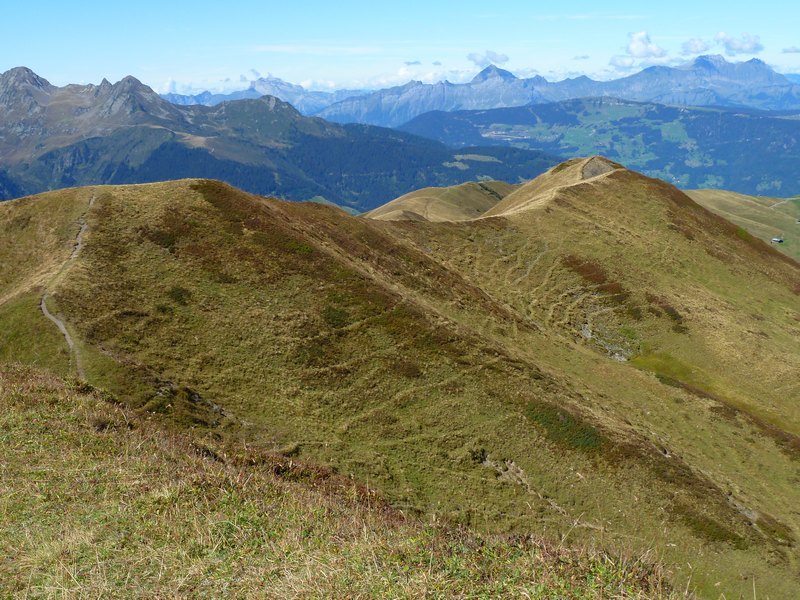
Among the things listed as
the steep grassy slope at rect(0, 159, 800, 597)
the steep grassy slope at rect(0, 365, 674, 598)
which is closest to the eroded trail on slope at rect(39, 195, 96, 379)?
the steep grassy slope at rect(0, 159, 800, 597)

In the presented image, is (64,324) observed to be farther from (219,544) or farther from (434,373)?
(219,544)

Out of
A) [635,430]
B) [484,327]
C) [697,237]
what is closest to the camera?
[635,430]

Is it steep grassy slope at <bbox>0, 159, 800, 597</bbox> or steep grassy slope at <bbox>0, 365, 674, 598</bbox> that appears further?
steep grassy slope at <bbox>0, 159, 800, 597</bbox>

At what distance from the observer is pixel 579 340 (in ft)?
282

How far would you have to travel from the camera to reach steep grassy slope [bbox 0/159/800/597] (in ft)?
142

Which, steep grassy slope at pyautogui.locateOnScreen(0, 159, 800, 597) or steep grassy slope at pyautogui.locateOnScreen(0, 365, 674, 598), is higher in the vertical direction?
steep grassy slope at pyautogui.locateOnScreen(0, 365, 674, 598)

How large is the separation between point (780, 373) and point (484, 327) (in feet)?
160

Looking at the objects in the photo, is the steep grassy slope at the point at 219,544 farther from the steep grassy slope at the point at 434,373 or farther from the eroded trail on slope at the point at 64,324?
the eroded trail on slope at the point at 64,324

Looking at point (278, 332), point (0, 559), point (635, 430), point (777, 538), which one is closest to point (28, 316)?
point (278, 332)

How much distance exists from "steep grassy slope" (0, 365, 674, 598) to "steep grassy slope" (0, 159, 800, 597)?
19.5 meters

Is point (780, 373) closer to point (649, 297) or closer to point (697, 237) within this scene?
point (649, 297)

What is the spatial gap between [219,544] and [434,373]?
4143 cm

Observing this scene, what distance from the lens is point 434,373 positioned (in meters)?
54.8

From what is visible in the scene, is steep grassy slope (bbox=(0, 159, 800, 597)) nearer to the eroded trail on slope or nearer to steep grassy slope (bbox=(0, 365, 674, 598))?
the eroded trail on slope
